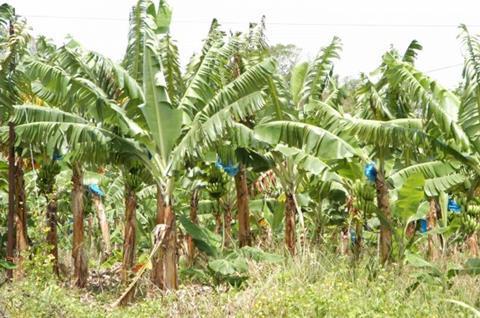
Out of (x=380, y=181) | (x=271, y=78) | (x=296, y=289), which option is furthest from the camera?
(x=271, y=78)

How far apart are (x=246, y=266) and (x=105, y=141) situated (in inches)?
105

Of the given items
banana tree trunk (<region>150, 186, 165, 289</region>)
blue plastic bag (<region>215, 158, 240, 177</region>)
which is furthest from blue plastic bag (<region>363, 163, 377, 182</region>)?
banana tree trunk (<region>150, 186, 165, 289</region>)

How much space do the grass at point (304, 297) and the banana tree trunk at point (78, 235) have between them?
4.86ft

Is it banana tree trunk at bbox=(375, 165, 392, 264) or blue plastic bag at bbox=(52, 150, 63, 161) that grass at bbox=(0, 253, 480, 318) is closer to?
banana tree trunk at bbox=(375, 165, 392, 264)

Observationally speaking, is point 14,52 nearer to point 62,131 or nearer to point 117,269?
point 62,131

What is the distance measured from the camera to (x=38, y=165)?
13852 mm

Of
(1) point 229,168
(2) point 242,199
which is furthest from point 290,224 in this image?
(1) point 229,168

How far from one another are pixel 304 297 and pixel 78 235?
5.06 m

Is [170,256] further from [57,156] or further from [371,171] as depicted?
[371,171]

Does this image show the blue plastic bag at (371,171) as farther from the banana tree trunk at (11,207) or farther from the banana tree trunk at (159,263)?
the banana tree trunk at (11,207)

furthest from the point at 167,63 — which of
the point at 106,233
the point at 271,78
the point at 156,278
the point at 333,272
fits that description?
the point at 106,233

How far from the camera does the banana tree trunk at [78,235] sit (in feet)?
38.4

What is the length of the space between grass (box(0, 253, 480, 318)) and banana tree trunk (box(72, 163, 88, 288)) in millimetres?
1482

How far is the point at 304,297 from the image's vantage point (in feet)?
25.7
